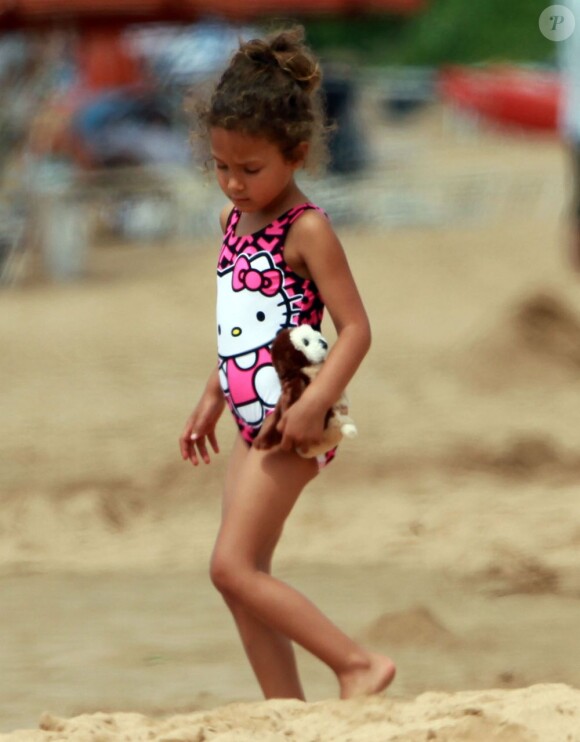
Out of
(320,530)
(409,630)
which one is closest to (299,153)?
(409,630)

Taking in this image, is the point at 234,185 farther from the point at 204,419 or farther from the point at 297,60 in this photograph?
the point at 204,419

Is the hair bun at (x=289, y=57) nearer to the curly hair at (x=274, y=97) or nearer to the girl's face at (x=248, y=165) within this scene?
the curly hair at (x=274, y=97)

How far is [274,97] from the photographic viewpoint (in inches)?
128

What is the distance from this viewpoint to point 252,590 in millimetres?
3232

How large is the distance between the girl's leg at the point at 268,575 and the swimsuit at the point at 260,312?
0.12 m

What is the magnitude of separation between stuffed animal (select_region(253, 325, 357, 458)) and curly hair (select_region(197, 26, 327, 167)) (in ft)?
1.33

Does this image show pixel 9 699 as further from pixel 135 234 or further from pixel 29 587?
pixel 135 234

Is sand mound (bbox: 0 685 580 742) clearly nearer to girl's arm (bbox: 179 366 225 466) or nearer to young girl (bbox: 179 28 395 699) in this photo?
young girl (bbox: 179 28 395 699)

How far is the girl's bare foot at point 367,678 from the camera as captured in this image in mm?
3289

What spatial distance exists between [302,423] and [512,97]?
954 inches

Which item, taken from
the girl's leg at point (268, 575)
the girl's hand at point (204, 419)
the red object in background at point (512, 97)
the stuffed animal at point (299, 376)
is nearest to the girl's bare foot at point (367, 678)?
the girl's leg at point (268, 575)

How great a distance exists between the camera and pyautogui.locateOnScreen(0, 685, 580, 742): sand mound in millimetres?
2934

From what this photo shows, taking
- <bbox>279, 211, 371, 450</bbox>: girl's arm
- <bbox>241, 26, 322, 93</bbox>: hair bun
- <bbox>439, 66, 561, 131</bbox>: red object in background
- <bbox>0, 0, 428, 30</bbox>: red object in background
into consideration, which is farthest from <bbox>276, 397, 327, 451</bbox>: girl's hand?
<bbox>439, 66, 561, 131</bbox>: red object in background

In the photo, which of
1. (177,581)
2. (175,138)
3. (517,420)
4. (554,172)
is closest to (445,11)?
(554,172)
